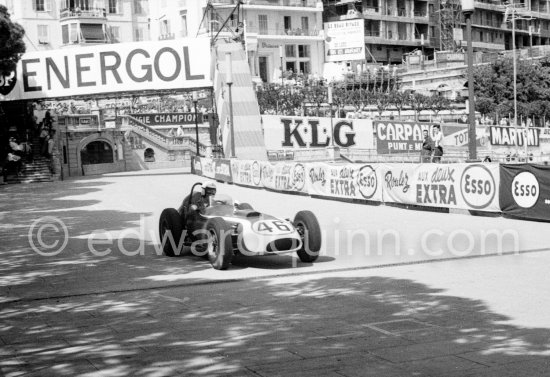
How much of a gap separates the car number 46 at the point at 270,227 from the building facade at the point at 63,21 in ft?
212

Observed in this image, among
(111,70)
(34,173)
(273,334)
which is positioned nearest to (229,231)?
(273,334)

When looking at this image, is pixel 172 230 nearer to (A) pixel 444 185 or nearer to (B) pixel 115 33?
(A) pixel 444 185

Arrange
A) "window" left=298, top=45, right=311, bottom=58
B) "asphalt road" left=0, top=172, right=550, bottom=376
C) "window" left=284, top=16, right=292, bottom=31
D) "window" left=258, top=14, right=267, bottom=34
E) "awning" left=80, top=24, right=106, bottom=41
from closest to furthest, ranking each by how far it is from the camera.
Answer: "asphalt road" left=0, top=172, right=550, bottom=376 < "awning" left=80, top=24, right=106, bottom=41 < "window" left=258, top=14, right=267, bottom=34 < "window" left=284, top=16, right=292, bottom=31 < "window" left=298, top=45, right=311, bottom=58

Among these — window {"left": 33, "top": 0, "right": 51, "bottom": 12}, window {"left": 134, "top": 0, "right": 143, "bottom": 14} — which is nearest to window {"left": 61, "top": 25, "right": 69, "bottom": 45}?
window {"left": 33, "top": 0, "right": 51, "bottom": 12}

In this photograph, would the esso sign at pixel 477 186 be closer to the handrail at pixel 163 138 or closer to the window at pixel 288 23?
the handrail at pixel 163 138

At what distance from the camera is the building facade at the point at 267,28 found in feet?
264

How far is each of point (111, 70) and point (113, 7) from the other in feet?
116

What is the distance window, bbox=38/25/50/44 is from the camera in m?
75.8

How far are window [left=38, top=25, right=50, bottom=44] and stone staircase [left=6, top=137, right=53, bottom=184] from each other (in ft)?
99.5

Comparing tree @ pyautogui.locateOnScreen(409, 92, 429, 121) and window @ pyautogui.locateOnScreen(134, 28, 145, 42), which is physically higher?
window @ pyautogui.locateOnScreen(134, 28, 145, 42)

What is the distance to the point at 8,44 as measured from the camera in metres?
42.6

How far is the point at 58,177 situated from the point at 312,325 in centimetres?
3938

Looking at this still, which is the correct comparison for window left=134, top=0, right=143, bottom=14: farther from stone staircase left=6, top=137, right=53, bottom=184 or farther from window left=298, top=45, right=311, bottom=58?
stone staircase left=6, top=137, right=53, bottom=184

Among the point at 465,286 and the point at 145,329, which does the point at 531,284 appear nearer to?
the point at 465,286
